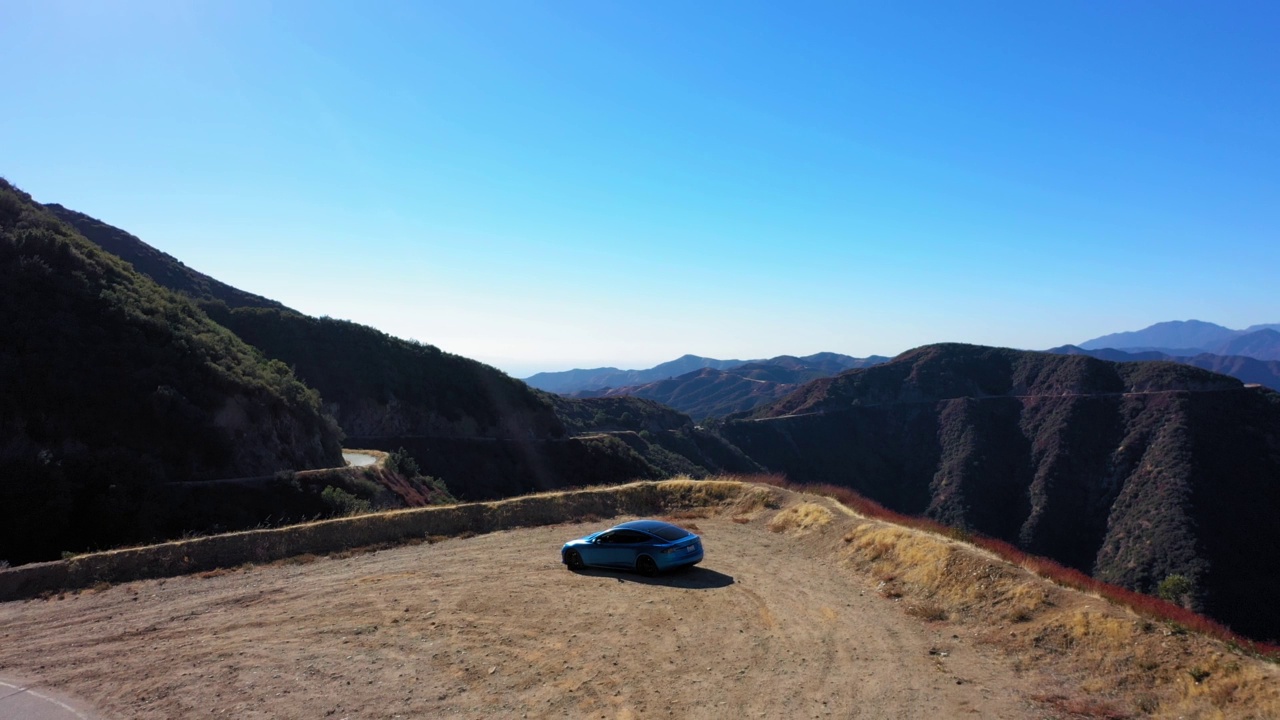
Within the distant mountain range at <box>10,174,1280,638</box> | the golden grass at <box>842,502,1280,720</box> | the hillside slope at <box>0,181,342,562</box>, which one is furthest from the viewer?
the distant mountain range at <box>10,174,1280,638</box>

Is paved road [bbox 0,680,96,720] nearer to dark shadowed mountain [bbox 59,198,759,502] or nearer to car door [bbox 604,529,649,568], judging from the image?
car door [bbox 604,529,649,568]

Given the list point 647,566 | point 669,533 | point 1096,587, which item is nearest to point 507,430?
point 669,533

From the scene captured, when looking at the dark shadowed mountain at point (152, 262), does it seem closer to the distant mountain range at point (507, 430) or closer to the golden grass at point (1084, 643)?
the distant mountain range at point (507, 430)

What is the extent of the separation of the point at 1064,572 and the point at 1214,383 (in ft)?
332

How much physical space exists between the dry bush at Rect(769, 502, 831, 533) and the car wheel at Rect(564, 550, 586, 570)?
20.9 ft

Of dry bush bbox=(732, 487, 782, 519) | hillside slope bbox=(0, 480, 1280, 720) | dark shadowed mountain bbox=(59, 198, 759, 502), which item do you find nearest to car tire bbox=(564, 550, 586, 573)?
hillside slope bbox=(0, 480, 1280, 720)

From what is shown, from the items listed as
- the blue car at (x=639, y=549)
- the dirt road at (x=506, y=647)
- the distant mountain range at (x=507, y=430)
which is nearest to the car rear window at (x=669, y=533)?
the blue car at (x=639, y=549)

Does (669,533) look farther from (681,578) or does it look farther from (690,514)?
(690,514)

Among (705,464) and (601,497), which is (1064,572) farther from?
(705,464)

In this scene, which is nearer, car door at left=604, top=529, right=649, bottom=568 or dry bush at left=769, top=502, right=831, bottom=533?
car door at left=604, top=529, right=649, bottom=568

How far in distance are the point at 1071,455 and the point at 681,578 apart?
285ft

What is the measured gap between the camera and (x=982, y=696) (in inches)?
313

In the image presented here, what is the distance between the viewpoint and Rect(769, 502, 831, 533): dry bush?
17.6 meters

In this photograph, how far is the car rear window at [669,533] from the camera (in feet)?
47.2
